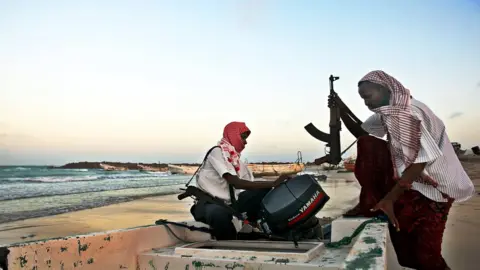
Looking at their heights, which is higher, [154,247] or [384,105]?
[384,105]

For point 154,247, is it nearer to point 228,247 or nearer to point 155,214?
point 228,247

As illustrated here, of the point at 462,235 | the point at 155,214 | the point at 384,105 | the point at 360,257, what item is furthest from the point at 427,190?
the point at 155,214

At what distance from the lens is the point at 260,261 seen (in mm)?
2752

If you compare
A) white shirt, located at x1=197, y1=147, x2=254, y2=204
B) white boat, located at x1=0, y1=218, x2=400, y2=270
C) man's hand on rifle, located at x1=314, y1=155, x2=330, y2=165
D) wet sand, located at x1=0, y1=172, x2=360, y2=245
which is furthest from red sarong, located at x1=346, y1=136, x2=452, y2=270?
wet sand, located at x1=0, y1=172, x2=360, y2=245

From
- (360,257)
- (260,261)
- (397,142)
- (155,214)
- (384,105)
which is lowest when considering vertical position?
(155,214)

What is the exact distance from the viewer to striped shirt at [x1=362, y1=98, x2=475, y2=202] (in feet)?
9.02

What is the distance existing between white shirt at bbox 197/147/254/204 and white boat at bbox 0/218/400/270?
626mm

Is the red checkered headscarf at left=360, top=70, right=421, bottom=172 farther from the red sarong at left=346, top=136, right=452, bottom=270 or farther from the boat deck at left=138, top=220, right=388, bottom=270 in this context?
the boat deck at left=138, top=220, right=388, bottom=270

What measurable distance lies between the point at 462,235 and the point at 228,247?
436cm

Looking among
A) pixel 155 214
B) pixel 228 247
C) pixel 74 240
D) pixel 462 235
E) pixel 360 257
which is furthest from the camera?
pixel 155 214

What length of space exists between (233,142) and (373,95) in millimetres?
1764

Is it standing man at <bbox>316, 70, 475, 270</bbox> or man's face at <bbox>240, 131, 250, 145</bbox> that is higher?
man's face at <bbox>240, 131, 250, 145</bbox>

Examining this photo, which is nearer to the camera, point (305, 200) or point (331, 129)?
point (305, 200)

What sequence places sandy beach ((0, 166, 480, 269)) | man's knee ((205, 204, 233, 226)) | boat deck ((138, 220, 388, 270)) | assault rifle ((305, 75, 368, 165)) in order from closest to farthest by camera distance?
boat deck ((138, 220, 388, 270)), man's knee ((205, 204, 233, 226)), assault rifle ((305, 75, 368, 165)), sandy beach ((0, 166, 480, 269))
